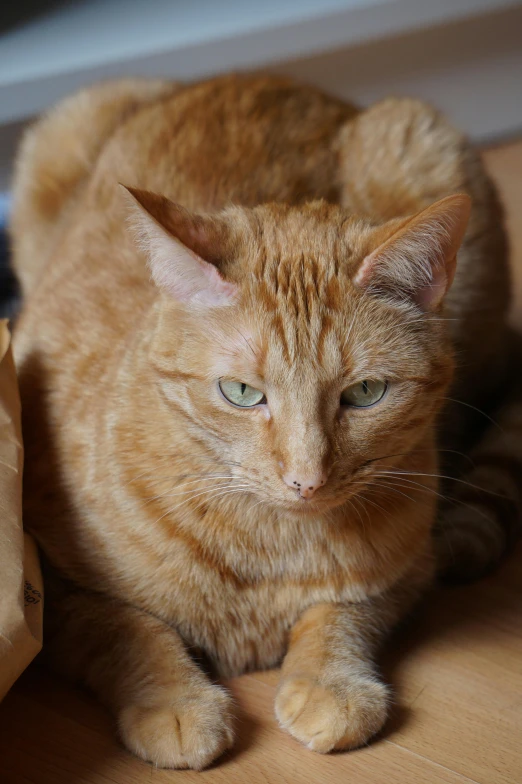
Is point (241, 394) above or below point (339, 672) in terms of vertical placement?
above

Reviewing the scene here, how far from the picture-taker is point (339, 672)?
158 centimetres

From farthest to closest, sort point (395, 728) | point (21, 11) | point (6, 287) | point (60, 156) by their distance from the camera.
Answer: point (21, 11) < point (6, 287) < point (60, 156) < point (395, 728)

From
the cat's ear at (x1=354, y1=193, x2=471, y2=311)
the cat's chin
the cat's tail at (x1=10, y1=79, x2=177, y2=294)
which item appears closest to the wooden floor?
the cat's chin

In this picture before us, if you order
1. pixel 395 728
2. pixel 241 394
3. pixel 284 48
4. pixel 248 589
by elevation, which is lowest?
pixel 395 728

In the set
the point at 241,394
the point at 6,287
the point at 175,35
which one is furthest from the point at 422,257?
the point at 175,35

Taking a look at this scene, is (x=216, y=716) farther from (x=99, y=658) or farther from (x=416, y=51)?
(x=416, y=51)

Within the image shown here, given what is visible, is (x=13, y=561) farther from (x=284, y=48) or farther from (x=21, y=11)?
(x=284, y=48)

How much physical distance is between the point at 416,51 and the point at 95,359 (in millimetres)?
2645

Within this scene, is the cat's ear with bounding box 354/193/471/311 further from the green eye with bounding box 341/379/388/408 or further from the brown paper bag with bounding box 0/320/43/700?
the brown paper bag with bounding box 0/320/43/700

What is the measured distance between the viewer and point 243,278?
57.9 inches

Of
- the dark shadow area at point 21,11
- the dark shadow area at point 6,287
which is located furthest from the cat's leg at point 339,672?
the dark shadow area at point 21,11

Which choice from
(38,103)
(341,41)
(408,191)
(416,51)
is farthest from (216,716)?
(416,51)

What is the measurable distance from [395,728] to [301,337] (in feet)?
2.32

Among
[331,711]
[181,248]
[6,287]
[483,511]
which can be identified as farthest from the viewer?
[6,287]
